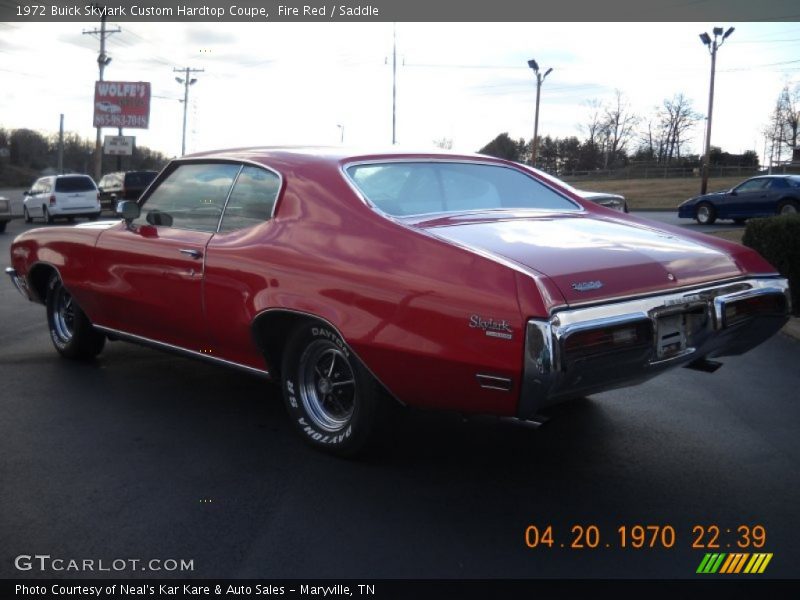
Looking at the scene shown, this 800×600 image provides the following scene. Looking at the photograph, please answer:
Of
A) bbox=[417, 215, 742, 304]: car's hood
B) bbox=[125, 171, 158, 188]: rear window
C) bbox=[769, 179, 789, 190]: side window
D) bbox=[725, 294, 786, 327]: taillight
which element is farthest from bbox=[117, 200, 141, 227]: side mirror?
bbox=[125, 171, 158, 188]: rear window

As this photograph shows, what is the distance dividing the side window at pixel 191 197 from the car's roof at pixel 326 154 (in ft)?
0.37

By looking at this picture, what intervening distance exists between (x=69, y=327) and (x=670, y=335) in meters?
4.59

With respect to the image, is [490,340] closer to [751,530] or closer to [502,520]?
[502,520]

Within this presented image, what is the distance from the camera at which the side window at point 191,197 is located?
17.3 feet

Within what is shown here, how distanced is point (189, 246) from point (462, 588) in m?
2.82

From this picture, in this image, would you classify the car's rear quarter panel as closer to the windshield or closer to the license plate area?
the windshield

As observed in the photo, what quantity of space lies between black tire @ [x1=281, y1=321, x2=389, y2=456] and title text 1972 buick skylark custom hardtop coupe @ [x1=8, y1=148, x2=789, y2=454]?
0.01 m

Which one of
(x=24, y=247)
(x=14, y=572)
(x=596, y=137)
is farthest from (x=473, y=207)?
(x=596, y=137)

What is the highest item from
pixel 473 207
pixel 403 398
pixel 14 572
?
pixel 473 207

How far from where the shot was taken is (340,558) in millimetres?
3348

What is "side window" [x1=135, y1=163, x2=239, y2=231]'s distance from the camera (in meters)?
5.26

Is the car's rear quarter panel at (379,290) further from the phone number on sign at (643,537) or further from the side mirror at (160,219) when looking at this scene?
the side mirror at (160,219)

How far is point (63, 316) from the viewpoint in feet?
22.3

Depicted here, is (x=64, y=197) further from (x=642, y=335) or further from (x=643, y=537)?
(x=643, y=537)
